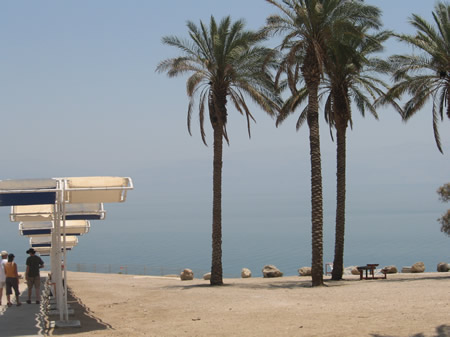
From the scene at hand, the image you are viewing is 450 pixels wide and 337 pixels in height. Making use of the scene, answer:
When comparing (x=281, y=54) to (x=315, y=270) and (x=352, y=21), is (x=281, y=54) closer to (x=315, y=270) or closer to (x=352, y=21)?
(x=352, y=21)

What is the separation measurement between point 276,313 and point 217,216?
13.0 m

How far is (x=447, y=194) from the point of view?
40.2 metres

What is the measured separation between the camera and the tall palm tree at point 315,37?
82.6 feet

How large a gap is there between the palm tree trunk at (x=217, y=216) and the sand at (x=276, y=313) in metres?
4.87

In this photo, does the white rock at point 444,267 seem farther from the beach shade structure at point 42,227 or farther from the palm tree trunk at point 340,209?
the beach shade structure at point 42,227

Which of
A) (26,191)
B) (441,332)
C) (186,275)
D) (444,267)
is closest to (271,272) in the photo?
(186,275)

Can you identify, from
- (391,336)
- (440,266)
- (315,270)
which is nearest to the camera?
(391,336)

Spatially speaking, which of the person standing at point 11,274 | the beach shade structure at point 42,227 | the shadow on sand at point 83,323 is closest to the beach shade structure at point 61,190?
the shadow on sand at point 83,323

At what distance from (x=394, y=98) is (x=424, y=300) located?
14492mm

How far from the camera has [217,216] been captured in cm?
2862

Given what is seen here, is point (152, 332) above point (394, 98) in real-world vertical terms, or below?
below

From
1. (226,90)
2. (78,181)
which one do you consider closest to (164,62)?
(226,90)

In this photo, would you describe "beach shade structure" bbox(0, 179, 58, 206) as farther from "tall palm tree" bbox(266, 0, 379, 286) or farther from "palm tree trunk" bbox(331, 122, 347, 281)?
"palm tree trunk" bbox(331, 122, 347, 281)

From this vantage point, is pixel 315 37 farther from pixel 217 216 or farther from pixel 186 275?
pixel 186 275
